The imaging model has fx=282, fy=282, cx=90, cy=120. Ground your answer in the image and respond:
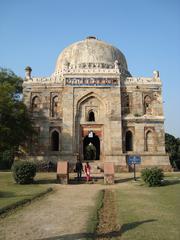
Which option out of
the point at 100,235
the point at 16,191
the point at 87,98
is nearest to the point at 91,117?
the point at 87,98

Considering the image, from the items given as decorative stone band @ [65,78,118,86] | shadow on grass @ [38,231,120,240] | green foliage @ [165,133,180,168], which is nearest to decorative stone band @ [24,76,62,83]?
decorative stone band @ [65,78,118,86]

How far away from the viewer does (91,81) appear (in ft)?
89.4

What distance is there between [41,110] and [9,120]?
8.06 m

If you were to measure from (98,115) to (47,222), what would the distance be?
21.0 metres

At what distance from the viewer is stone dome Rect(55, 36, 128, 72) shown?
103 feet

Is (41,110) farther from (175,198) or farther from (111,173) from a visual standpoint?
(175,198)

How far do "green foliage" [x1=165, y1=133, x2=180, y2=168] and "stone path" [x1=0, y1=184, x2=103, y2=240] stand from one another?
1336 inches

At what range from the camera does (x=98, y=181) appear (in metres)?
17.8

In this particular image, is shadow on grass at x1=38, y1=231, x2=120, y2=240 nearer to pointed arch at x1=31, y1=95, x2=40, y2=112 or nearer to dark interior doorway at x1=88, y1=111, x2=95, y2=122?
dark interior doorway at x1=88, y1=111, x2=95, y2=122

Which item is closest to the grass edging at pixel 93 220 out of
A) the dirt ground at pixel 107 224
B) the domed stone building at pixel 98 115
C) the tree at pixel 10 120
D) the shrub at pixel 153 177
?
the dirt ground at pixel 107 224

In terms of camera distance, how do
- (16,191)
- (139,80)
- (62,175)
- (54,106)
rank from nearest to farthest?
(16,191), (62,175), (54,106), (139,80)

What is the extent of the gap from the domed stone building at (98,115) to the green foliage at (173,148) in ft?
48.9

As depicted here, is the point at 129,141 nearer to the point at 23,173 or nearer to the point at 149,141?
the point at 149,141

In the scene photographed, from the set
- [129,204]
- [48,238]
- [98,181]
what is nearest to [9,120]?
[98,181]
